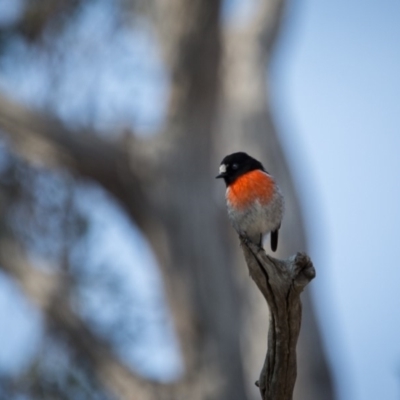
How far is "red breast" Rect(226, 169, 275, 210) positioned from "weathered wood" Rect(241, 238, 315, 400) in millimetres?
1183

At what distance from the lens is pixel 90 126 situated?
9.77 m

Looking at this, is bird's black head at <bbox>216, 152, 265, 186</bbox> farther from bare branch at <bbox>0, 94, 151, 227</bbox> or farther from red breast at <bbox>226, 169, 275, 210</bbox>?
bare branch at <bbox>0, 94, 151, 227</bbox>

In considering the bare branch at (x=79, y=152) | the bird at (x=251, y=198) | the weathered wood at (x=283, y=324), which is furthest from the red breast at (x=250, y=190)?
the bare branch at (x=79, y=152)

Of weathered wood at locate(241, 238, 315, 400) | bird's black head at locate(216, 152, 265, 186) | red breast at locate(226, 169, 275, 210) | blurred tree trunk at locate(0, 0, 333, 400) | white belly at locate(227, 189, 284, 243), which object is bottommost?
weathered wood at locate(241, 238, 315, 400)

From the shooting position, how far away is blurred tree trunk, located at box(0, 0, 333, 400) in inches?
382

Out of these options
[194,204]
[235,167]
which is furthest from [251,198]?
[194,204]

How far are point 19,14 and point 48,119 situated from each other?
183 cm

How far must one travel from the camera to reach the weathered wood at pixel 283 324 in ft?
11.9

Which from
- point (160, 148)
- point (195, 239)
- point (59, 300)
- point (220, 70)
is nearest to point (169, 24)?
Answer: point (220, 70)

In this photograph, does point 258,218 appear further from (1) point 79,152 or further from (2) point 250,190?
(1) point 79,152

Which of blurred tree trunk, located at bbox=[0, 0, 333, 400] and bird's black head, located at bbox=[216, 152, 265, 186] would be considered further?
blurred tree trunk, located at bbox=[0, 0, 333, 400]

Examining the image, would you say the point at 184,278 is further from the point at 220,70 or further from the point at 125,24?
the point at 125,24

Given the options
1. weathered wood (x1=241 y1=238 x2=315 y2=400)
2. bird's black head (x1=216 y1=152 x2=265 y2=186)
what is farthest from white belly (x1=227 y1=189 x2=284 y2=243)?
weathered wood (x1=241 y1=238 x2=315 y2=400)

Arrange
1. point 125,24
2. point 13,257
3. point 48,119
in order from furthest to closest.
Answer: point 125,24 → point 13,257 → point 48,119
